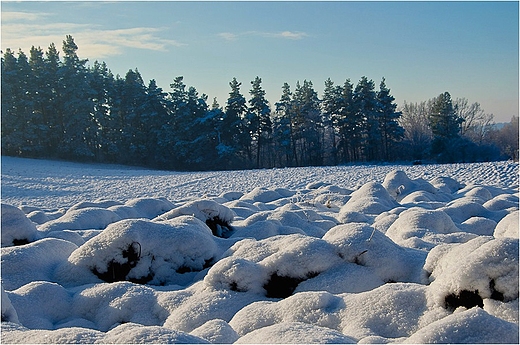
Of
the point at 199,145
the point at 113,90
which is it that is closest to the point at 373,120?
the point at 199,145

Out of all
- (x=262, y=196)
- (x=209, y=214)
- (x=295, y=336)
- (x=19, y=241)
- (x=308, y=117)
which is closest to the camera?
(x=295, y=336)

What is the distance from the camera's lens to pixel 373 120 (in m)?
43.8

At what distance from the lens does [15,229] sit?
18.2 ft

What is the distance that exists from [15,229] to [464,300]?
5.19m

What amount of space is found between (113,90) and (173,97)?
20.7ft

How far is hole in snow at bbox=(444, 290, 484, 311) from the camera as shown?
268 centimetres

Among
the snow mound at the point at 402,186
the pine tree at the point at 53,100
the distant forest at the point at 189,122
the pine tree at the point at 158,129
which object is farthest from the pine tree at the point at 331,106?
the snow mound at the point at 402,186

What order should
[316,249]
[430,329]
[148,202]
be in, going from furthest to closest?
[148,202] < [316,249] < [430,329]

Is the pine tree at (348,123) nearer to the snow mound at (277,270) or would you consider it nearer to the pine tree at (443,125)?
the pine tree at (443,125)

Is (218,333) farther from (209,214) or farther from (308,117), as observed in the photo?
(308,117)

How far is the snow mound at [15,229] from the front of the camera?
18.1 ft

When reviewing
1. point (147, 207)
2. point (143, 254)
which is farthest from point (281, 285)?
point (147, 207)

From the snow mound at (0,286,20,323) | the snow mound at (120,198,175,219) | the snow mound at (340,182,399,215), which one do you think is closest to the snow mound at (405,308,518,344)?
the snow mound at (0,286,20,323)

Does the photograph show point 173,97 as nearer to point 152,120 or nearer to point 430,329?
point 152,120
